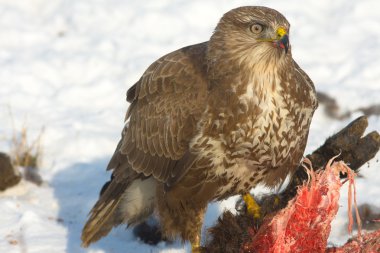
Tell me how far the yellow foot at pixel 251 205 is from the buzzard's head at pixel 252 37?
99 centimetres

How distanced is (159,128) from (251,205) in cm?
83

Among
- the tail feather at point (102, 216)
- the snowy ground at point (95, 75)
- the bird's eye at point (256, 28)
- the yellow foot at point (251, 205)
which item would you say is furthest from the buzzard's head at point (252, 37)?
the snowy ground at point (95, 75)

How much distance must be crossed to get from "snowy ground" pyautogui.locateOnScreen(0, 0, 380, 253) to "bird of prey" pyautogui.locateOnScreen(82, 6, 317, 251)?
Result: 1.04m

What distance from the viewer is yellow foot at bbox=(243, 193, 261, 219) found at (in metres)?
5.40

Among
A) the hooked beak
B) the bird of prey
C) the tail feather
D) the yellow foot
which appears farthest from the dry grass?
the hooked beak

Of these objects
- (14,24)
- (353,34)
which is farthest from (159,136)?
(14,24)

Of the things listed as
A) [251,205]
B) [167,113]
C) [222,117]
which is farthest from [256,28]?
[251,205]

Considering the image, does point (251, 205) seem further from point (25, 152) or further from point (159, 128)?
point (25, 152)

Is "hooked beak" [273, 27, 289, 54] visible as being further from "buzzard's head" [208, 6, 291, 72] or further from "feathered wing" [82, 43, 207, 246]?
"feathered wing" [82, 43, 207, 246]

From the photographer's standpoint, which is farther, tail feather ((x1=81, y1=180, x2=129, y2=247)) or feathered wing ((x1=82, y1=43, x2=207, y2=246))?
tail feather ((x1=81, y1=180, x2=129, y2=247))

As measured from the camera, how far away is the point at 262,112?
509 centimetres

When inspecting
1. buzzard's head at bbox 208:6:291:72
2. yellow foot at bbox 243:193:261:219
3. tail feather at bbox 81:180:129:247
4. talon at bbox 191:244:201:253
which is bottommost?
tail feather at bbox 81:180:129:247

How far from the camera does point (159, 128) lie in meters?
5.68

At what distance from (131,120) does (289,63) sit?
1.43m
